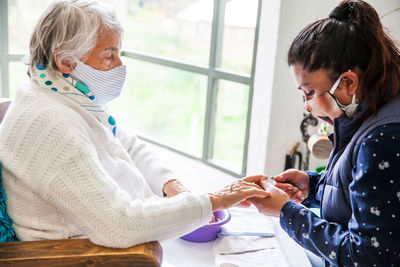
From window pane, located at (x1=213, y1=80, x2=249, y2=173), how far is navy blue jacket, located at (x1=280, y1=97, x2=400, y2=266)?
173 cm

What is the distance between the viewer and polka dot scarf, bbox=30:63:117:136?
4.80 feet

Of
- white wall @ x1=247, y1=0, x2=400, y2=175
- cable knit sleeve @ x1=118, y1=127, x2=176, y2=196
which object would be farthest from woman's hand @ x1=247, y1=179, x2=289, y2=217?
white wall @ x1=247, y1=0, x2=400, y2=175

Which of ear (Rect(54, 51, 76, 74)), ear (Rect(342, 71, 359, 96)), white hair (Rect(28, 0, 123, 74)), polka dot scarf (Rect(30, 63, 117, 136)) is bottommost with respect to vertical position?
polka dot scarf (Rect(30, 63, 117, 136))

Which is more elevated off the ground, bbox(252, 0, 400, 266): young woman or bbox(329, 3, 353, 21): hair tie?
bbox(329, 3, 353, 21): hair tie

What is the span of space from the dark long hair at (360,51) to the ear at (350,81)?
0.05 ft

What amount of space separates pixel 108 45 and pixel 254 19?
1593 millimetres

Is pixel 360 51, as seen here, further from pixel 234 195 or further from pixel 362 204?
pixel 234 195

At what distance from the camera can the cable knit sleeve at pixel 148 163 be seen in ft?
6.00

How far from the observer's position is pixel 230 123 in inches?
130

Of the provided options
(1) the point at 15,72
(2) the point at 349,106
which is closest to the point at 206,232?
(2) the point at 349,106

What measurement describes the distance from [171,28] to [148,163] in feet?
7.03

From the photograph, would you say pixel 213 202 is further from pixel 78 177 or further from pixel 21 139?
pixel 21 139

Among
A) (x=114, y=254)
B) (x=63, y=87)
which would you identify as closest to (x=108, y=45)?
(x=63, y=87)

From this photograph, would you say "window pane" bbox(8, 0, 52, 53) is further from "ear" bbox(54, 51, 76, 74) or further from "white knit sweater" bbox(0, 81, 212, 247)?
"white knit sweater" bbox(0, 81, 212, 247)
